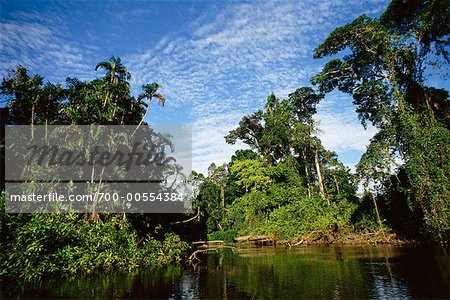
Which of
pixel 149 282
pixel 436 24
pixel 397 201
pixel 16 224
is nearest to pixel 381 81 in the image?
pixel 436 24

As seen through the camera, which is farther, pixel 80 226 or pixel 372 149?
pixel 372 149

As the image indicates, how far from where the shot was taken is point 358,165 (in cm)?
2397

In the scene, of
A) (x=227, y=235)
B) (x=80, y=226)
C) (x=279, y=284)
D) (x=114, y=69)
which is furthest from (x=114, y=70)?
(x=227, y=235)

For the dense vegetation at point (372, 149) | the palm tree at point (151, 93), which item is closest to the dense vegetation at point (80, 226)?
the palm tree at point (151, 93)

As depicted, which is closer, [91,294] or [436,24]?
[91,294]

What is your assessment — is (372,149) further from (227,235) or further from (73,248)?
(227,235)

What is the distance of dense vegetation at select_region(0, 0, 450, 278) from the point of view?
15469 millimetres

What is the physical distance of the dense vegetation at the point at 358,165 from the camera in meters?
15.5

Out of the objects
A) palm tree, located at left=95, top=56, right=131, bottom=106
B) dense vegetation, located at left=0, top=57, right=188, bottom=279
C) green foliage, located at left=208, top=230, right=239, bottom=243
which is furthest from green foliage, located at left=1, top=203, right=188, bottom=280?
green foliage, located at left=208, top=230, right=239, bottom=243

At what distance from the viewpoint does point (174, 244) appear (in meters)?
21.7

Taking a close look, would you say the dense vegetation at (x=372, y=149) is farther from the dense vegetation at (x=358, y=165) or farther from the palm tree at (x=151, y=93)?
the palm tree at (x=151, y=93)

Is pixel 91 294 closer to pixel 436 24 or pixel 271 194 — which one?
pixel 436 24

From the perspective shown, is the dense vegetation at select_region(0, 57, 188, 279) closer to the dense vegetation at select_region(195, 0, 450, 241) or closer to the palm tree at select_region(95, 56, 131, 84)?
the palm tree at select_region(95, 56, 131, 84)

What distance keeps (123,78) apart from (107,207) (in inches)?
482
